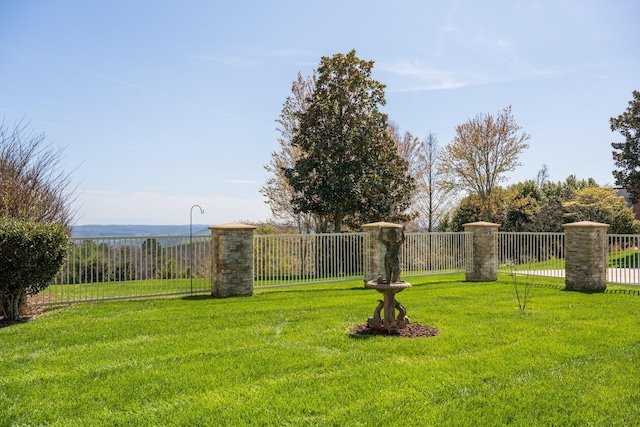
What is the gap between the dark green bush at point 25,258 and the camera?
6.19 meters

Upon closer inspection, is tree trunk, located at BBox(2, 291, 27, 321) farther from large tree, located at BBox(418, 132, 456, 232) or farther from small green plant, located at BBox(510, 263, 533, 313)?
large tree, located at BBox(418, 132, 456, 232)

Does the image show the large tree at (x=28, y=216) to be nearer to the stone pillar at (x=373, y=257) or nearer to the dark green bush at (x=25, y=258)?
the dark green bush at (x=25, y=258)

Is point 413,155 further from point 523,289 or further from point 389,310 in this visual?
point 389,310

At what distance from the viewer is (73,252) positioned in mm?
7816

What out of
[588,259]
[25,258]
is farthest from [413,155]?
[25,258]

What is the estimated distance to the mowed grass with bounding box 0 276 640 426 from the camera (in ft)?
10.6

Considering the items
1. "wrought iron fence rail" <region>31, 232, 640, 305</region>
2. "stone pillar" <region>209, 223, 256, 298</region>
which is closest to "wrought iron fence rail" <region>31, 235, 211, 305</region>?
"wrought iron fence rail" <region>31, 232, 640, 305</region>

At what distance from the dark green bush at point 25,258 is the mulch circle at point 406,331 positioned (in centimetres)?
499

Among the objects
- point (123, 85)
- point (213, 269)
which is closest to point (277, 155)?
point (123, 85)

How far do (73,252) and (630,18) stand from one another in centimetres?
1427

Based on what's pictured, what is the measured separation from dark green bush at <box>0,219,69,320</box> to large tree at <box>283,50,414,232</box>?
29.9ft

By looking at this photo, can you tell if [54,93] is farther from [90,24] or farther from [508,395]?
[508,395]

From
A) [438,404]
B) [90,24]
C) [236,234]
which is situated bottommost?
[438,404]

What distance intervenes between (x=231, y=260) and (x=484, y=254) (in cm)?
712
